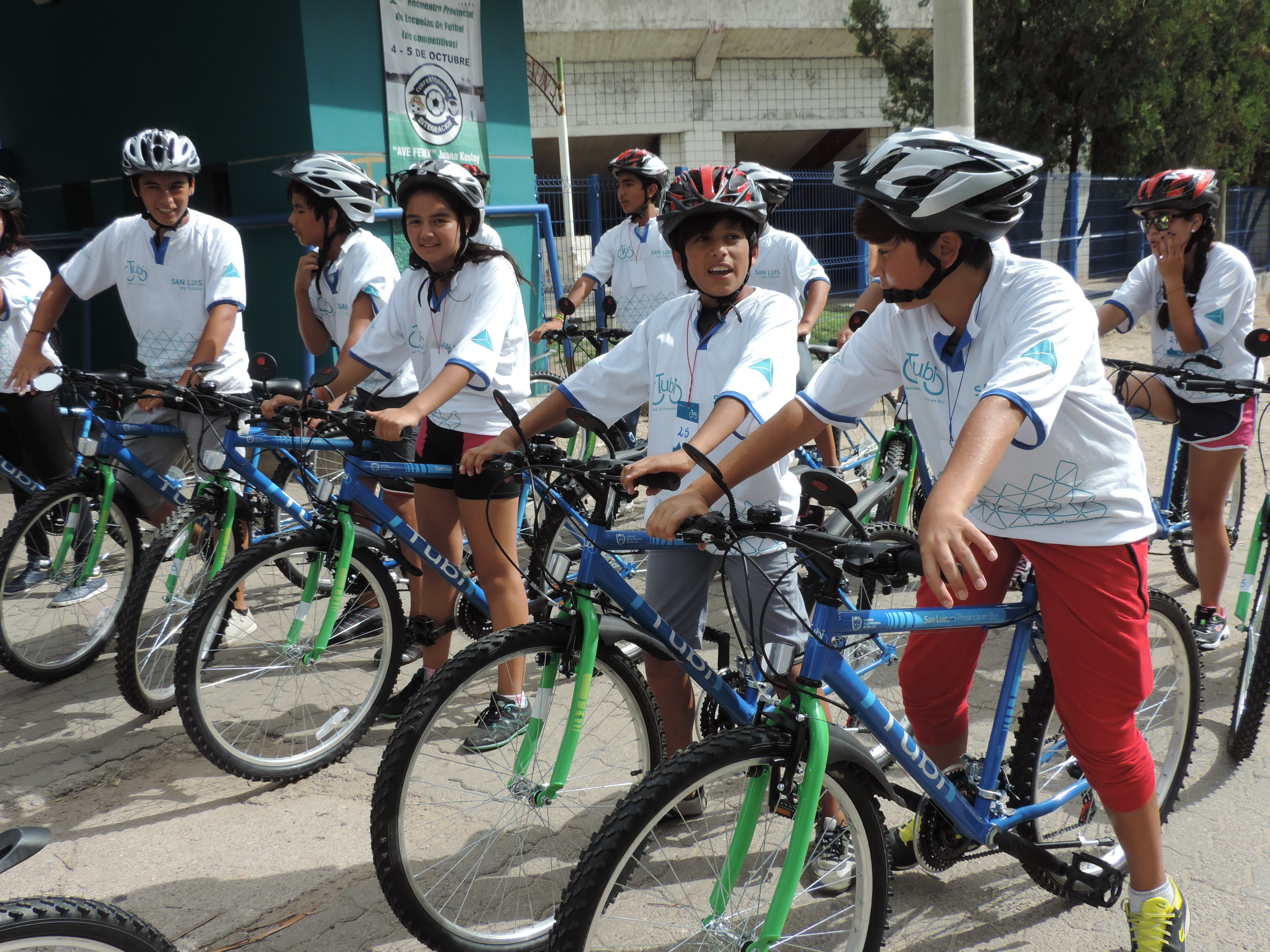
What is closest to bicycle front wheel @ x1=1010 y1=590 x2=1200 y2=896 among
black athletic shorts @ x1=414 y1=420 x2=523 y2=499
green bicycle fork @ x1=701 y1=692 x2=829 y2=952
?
green bicycle fork @ x1=701 y1=692 x2=829 y2=952

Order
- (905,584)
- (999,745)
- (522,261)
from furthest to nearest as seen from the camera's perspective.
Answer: (522,261)
(999,745)
(905,584)

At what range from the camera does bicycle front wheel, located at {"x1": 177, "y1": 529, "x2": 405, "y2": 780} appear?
351 cm

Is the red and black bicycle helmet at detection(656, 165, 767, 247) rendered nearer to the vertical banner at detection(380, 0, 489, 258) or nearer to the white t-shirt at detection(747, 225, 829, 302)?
the white t-shirt at detection(747, 225, 829, 302)

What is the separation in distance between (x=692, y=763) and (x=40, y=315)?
411 centimetres

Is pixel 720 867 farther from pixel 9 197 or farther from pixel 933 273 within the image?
pixel 9 197

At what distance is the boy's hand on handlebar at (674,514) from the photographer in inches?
90.1

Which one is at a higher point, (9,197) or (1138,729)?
(9,197)

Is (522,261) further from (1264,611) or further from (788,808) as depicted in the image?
(788,808)

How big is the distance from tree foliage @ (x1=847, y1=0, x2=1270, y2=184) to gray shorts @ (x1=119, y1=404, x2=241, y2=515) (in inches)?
538

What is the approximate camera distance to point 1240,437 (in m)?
4.30

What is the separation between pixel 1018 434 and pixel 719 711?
1.23 meters

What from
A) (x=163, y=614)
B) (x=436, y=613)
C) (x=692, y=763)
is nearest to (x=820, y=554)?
(x=692, y=763)

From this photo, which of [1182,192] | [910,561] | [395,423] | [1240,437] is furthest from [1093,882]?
[1182,192]

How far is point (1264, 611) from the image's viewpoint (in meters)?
3.52
